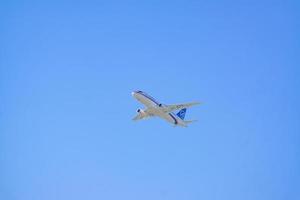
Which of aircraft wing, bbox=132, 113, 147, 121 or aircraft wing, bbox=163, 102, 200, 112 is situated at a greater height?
aircraft wing, bbox=132, 113, 147, 121

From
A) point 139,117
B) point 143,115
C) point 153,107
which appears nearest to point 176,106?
point 153,107

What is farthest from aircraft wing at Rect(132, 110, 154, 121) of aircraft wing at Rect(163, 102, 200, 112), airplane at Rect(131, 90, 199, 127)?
aircraft wing at Rect(163, 102, 200, 112)

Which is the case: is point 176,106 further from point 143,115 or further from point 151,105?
point 143,115

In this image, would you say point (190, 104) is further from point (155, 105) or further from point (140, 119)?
point (140, 119)

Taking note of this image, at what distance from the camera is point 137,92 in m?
38.4

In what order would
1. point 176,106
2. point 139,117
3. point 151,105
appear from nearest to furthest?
point 151,105, point 176,106, point 139,117

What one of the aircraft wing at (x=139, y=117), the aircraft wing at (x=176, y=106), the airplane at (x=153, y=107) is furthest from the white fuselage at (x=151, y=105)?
the aircraft wing at (x=139, y=117)

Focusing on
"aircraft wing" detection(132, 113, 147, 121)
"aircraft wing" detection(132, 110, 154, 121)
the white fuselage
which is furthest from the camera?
"aircraft wing" detection(132, 113, 147, 121)

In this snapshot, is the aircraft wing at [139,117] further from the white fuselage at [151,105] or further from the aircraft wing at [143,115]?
the white fuselage at [151,105]

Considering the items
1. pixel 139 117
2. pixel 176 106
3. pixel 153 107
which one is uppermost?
pixel 139 117

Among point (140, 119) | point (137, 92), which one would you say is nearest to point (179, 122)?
point (140, 119)

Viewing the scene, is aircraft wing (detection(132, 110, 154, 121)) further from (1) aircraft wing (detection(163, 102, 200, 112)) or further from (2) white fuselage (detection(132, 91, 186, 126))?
(1) aircraft wing (detection(163, 102, 200, 112))

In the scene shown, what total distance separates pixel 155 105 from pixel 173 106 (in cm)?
156

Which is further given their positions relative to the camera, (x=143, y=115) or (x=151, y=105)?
(x=143, y=115)
